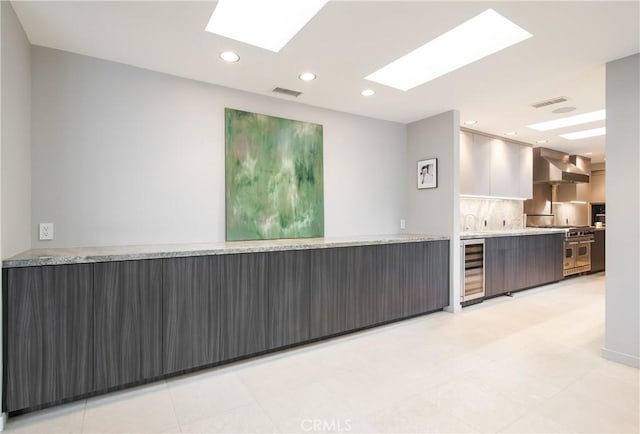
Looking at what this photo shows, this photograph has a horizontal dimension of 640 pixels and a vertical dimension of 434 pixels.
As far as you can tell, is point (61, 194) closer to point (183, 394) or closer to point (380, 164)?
point (183, 394)

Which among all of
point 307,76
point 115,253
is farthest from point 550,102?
point 115,253

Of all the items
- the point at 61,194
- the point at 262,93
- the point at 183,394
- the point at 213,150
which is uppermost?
the point at 262,93

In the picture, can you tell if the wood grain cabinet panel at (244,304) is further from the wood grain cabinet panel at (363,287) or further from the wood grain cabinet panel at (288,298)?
the wood grain cabinet panel at (363,287)

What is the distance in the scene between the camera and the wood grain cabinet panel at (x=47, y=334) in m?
1.86

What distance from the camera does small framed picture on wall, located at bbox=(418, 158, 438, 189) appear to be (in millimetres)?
4148

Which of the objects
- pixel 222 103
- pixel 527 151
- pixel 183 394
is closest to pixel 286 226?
pixel 222 103

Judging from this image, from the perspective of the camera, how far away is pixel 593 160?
7.54 meters

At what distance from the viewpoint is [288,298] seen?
280 centimetres

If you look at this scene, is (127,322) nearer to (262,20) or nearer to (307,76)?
(262,20)

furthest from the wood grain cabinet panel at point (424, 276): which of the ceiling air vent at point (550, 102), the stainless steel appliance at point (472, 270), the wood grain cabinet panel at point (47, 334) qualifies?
the wood grain cabinet panel at point (47, 334)

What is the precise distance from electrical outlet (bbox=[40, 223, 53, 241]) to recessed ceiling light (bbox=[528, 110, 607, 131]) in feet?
18.3

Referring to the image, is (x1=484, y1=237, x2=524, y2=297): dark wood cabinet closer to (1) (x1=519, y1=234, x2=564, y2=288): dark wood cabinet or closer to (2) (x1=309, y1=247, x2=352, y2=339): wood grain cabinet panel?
(1) (x1=519, y1=234, x2=564, y2=288): dark wood cabinet

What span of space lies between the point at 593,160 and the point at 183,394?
9216 mm

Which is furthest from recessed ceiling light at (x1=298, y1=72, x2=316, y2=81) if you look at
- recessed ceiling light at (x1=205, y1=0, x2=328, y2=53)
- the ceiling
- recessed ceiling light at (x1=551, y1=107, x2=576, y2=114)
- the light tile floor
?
recessed ceiling light at (x1=551, y1=107, x2=576, y2=114)
